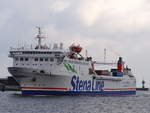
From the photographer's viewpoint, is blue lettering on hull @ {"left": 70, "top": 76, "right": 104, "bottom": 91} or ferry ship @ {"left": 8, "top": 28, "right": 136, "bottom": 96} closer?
ferry ship @ {"left": 8, "top": 28, "right": 136, "bottom": 96}

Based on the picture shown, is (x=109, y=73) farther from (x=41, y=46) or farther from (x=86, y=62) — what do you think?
(x=41, y=46)

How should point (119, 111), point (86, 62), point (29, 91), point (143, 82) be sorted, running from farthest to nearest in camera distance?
point (143, 82)
point (86, 62)
point (29, 91)
point (119, 111)

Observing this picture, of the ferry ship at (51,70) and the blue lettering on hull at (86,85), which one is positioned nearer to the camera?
the ferry ship at (51,70)

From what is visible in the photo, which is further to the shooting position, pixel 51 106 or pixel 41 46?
pixel 41 46

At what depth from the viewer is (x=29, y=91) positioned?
74562 mm

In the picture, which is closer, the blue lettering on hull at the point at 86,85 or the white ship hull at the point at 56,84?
the white ship hull at the point at 56,84

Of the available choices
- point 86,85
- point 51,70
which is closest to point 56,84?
point 51,70

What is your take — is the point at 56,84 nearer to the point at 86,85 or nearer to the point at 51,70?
the point at 51,70

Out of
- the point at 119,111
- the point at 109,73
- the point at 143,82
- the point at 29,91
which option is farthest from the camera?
the point at 143,82

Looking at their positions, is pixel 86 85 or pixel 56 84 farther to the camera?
pixel 86 85

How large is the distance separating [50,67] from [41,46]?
5578 mm

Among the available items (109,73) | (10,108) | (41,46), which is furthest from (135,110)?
(109,73)

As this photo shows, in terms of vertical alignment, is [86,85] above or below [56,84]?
below

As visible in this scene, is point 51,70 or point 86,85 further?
point 86,85
